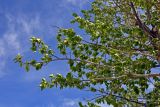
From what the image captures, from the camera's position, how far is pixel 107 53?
15.9m

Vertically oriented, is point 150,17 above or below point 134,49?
above

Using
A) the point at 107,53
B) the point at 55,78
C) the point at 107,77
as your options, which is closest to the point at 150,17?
the point at 107,53

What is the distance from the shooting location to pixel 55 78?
15.3 metres

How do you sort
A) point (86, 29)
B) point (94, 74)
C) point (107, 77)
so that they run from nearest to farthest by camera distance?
point (107, 77), point (94, 74), point (86, 29)

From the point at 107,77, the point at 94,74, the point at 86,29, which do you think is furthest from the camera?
the point at 86,29

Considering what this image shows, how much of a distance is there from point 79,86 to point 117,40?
3.39 metres

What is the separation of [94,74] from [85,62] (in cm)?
65

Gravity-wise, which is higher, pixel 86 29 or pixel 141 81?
pixel 86 29

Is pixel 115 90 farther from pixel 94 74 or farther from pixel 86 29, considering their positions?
pixel 86 29

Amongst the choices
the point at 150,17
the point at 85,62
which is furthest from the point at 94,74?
the point at 150,17

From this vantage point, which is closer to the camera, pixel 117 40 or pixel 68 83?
pixel 68 83

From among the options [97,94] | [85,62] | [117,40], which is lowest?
[97,94]

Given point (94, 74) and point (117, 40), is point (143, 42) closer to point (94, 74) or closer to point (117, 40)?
point (117, 40)

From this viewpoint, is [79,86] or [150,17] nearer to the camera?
[79,86]
